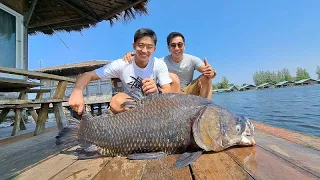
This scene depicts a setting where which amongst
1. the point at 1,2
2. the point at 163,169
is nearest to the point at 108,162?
the point at 163,169

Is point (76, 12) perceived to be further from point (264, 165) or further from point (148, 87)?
point (264, 165)

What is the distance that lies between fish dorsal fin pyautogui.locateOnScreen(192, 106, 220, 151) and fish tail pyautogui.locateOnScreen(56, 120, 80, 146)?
45.5 inches

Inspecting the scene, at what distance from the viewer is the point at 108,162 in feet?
6.86

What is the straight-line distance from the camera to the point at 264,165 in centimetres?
179

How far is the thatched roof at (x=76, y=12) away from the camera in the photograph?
22.1 feet

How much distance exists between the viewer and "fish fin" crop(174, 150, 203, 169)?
1853 millimetres

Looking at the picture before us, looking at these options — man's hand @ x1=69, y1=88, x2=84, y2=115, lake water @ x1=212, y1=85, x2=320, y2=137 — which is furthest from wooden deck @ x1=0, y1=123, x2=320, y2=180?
lake water @ x1=212, y1=85, x2=320, y2=137

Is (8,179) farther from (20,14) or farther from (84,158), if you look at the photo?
(20,14)

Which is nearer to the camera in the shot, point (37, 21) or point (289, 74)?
point (37, 21)

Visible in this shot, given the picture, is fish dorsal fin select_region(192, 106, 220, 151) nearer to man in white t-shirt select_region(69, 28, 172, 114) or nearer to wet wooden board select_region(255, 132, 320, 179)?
wet wooden board select_region(255, 132, 320, 179)

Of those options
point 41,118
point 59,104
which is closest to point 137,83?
point 59,104

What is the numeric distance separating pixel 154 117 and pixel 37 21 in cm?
740

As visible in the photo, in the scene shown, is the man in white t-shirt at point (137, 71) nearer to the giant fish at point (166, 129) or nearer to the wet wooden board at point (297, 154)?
the giant fish at point (166, 129)

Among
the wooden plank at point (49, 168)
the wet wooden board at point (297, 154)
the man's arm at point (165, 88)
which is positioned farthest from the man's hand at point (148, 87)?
the wet wooden board at point (297, 154)
